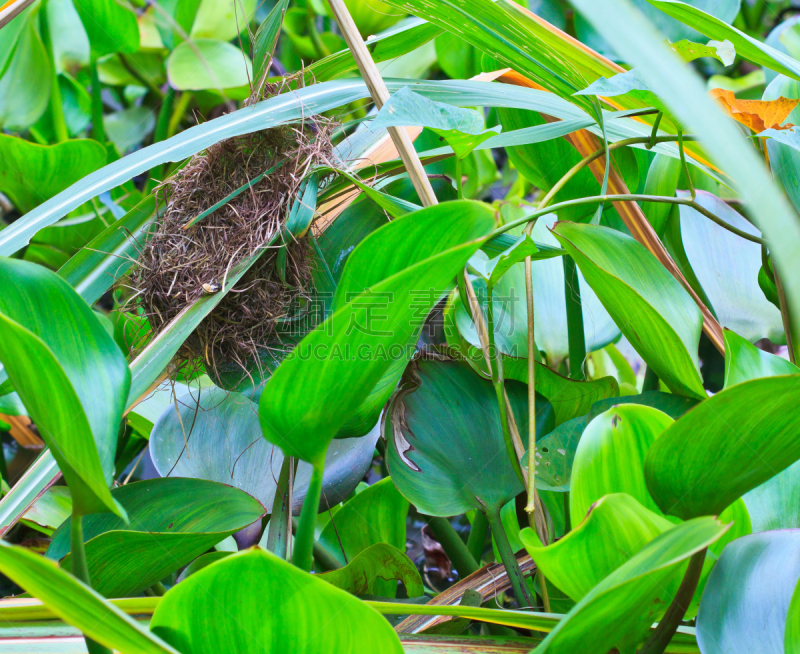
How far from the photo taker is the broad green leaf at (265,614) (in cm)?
18

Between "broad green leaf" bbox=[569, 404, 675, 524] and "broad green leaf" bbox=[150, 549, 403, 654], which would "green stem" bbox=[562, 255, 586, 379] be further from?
"broad green leaf" bbox=[150, 549, 403, 654]

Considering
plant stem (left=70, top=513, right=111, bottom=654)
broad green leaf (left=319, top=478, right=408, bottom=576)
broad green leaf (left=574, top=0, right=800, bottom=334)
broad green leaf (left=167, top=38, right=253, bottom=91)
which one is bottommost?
broad green leaf (left=319, top=478, right=408, bottom=576)

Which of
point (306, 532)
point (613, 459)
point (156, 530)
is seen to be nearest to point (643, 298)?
point (613, 459)

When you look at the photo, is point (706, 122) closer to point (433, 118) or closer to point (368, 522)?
point (433, 118)

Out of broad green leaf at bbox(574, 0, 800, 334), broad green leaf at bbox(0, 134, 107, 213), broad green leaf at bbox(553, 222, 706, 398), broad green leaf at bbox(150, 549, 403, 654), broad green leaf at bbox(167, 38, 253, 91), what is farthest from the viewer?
broad green leaf at bbox(167, 38, 253, 91)

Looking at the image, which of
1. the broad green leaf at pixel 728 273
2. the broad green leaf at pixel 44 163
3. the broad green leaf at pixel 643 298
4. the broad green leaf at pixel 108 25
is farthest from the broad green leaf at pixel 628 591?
the broad green leaf at pixel 108 25

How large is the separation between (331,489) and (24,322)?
25 cm

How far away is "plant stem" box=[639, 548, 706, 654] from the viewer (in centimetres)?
22

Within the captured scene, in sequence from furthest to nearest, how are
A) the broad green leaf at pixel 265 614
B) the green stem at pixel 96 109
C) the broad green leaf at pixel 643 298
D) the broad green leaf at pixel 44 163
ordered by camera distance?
the green stem at pixel 96 109 → the broad green leaf at pixel 44 163 → the broad green leaf at pixel 643 298 → the broad green leaf at pixel 265 614

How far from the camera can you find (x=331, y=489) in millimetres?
409

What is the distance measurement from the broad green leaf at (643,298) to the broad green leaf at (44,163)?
1.94 ft

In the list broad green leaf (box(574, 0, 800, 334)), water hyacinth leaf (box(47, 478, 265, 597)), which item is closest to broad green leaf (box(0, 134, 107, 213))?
water hyacinth leaf (box(47, 478, 265, 597))

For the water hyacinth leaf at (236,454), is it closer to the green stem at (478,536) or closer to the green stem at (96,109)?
the green stem at (478,536)

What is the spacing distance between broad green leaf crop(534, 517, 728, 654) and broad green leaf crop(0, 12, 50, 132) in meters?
0.94
